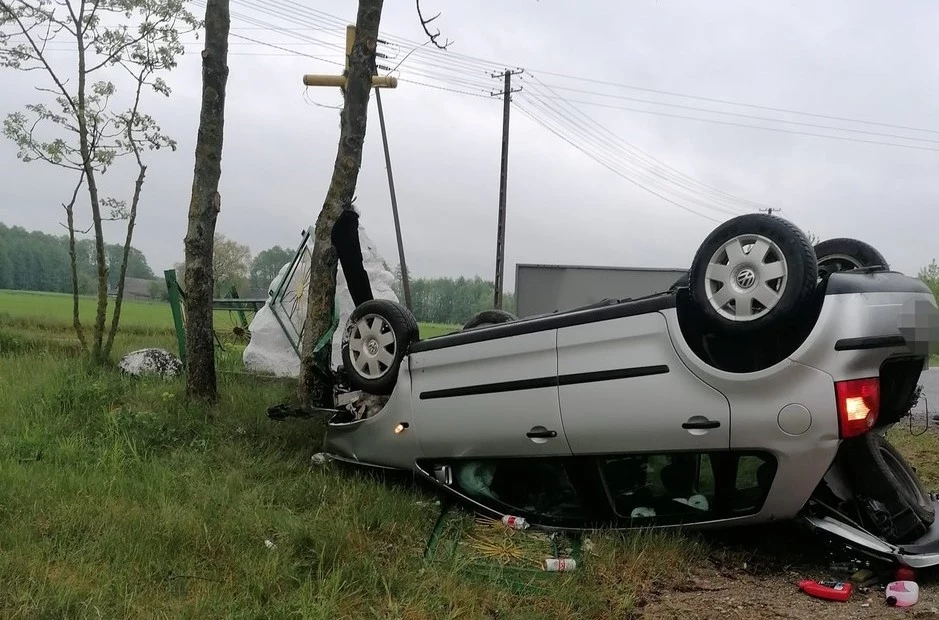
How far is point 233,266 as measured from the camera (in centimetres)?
2108

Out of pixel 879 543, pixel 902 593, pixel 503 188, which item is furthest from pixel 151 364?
pixel 503 188

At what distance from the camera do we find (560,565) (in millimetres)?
3525

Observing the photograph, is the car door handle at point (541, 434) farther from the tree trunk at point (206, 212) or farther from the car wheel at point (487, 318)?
the tree trunk at point (206, 212)

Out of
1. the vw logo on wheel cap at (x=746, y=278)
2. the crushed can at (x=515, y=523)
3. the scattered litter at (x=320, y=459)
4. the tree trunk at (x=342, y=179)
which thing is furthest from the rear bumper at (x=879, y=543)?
the tree trunk at (x=342, y=179)

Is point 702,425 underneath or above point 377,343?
underneath

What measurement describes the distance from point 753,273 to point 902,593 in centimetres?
155

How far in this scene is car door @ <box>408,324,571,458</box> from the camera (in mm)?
3850

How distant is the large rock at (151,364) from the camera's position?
26.1 ft

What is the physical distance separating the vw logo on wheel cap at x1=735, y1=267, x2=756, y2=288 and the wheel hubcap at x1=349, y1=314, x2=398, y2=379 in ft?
6.95

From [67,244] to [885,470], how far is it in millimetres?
9612

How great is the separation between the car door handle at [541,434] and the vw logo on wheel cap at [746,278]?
1.23 m

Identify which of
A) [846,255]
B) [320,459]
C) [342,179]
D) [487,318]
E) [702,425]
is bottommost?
[320,459]

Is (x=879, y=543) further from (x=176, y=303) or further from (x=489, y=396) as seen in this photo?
(x=176, y=303)

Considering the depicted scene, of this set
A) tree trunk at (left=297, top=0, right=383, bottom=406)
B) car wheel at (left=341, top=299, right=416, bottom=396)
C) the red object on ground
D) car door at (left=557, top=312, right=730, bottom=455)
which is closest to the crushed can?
car door at (left=557, top=312, right=730, bottom=455)
